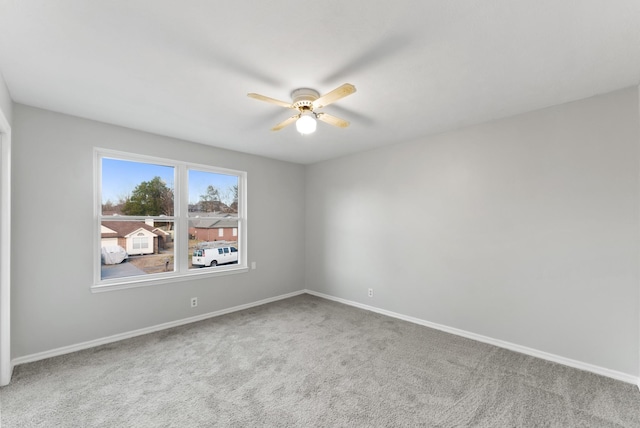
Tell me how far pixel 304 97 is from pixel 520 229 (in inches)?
101

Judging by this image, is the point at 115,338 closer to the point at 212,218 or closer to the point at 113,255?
the point at 113,255

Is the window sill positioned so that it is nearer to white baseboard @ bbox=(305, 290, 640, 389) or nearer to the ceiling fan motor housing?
white baseboard @ bbox=(305, 290, 640, 389)

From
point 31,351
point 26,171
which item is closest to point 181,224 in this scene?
point 26,171

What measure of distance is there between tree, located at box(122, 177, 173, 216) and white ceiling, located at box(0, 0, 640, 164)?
890 millimetres

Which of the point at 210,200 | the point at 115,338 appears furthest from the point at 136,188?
the point at 115,338

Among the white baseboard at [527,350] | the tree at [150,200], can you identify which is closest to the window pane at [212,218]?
the tree at [150,200]

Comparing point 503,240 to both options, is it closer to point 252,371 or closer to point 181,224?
point 252,371

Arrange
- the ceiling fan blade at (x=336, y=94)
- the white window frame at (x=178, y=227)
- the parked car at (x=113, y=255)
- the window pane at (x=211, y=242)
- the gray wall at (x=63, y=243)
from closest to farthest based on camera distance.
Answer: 1. the ceiling fan blade at (x=336, y=94)
2. the gray wall at (x=63, y=243)
3. the white window frame at (x=178, y=227)
4. the parked car at (x=113, y=255)
5. the window pane at (x=211, y=242)

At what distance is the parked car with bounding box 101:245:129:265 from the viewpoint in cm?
326

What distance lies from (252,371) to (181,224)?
223 centimetres

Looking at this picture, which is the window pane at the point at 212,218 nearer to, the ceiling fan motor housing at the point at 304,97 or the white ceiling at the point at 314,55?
the white ceiling at the point at 314,55

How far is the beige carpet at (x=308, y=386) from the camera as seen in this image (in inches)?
76.8

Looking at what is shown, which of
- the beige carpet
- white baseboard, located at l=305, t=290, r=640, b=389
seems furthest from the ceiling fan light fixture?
white baseboard, located at l=305, t=290, r=640, b=389

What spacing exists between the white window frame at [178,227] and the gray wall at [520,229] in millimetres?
1889
